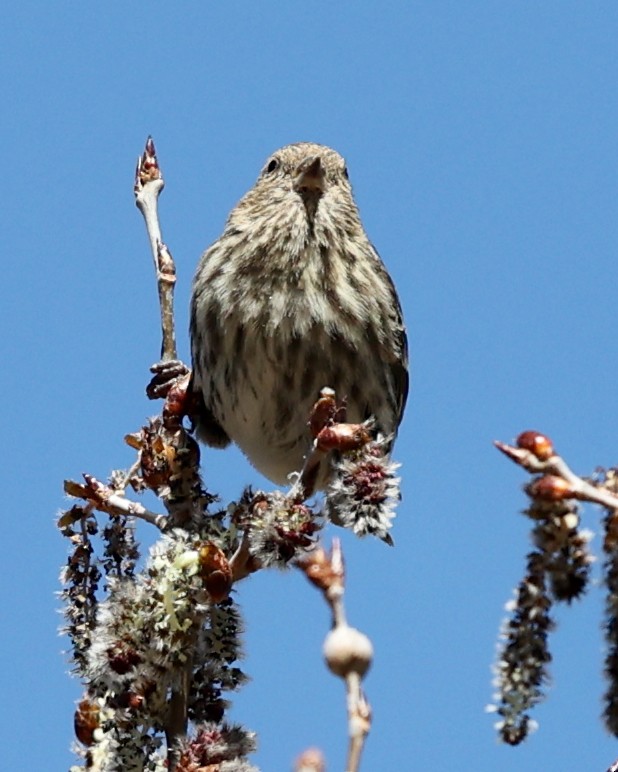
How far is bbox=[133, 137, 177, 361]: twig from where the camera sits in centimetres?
445

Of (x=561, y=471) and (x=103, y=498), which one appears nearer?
(x=561, y=471)

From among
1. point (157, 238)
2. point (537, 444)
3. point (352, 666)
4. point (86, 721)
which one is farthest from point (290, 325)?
point (352, 666)

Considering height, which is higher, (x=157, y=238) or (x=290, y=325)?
(x=290, y=325)

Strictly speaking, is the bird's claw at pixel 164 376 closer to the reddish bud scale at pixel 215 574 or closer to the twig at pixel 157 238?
the twig at pixel 157 238

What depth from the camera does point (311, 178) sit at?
6.11 m

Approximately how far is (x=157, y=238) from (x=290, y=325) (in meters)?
1.27

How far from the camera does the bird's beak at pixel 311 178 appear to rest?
609 cm

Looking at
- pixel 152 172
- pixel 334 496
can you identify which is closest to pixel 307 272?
pixel 152 172

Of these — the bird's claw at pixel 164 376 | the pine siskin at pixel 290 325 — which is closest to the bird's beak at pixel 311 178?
the pine siskin at pixel 290 325

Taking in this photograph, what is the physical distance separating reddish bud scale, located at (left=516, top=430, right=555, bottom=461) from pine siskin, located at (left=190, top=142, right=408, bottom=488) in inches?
141

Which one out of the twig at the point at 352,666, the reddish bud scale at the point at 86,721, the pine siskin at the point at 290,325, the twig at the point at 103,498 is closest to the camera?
the twig at the point at 352,666

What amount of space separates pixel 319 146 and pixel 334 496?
357 cm

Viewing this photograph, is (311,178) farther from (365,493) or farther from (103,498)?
(365,493)

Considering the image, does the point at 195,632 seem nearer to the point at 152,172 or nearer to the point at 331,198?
the point at 152,172
